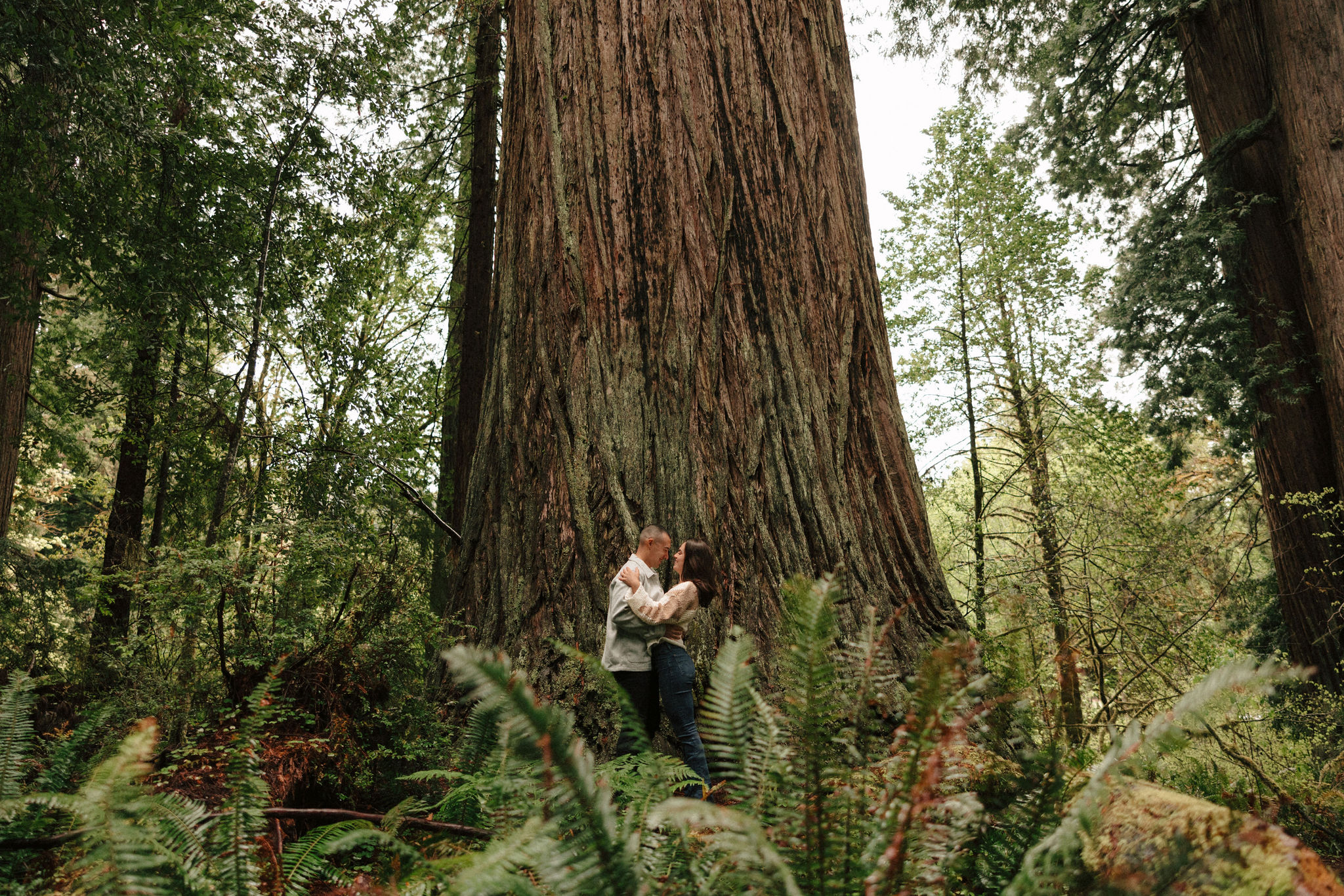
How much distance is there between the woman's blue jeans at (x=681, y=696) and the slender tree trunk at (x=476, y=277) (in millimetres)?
5036

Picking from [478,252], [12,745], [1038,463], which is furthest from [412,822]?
[1038,463]

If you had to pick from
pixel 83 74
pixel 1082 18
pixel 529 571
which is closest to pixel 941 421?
pixel 1082 18

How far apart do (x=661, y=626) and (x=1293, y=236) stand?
26.5ft

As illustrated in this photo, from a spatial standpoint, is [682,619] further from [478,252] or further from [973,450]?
[973,450]

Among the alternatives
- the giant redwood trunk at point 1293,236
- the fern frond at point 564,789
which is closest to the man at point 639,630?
the fern frond at point 564,789

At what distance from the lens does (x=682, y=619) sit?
149 inches

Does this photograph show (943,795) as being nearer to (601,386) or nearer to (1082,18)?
(601,386)

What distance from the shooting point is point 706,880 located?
0.92 m

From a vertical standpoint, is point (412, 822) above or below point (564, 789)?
below

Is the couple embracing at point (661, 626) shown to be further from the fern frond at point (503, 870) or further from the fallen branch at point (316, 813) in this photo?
the fern frond at point (503, 870)

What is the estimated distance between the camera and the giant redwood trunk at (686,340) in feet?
12.8

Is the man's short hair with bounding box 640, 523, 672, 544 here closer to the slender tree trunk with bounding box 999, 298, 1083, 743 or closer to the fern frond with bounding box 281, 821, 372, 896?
the fern frond with bounding box 281, 821, 372, 896

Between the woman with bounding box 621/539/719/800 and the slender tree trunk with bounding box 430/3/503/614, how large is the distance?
505 centimetres

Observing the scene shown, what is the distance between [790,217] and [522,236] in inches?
64.7
